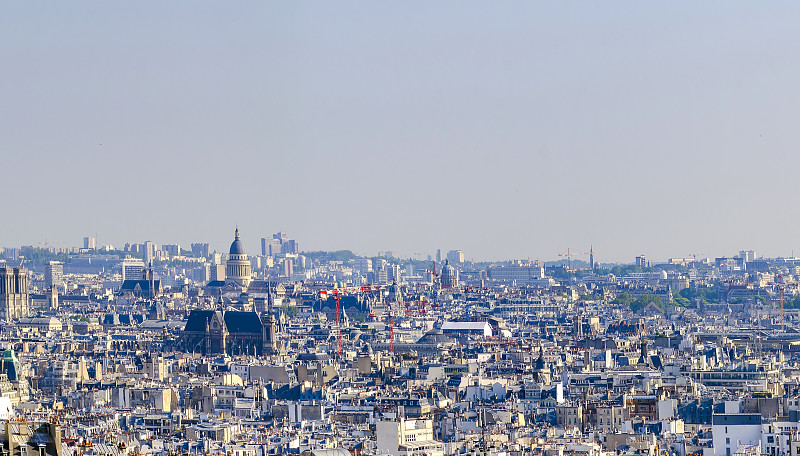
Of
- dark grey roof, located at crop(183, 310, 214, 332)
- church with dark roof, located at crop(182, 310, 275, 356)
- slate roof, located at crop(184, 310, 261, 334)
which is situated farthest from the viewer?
dark grey roof, located at crop(183, 310, 214, 332)

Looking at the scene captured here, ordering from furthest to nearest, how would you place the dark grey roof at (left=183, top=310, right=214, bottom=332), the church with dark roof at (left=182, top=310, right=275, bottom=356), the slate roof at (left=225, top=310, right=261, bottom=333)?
the dark grey roof at (left=183, top=310, right=214, bottom=332) < the slate roof at (left=225, top=310, right=261, bottom=333) < the church with dark roof at (left=182, top=310, right=275, bottom=356)

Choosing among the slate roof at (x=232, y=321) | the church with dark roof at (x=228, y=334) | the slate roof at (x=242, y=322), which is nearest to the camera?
the church with dark roof at (x=228, y=334)

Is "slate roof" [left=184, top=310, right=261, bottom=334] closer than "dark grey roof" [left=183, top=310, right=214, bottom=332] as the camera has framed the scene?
Yes

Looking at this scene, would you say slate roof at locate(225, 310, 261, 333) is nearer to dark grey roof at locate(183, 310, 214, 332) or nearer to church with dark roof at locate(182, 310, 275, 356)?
church with dark roof at locate(182, 310, 275, 356)

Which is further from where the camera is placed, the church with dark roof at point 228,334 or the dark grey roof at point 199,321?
the dark grey roof at point 199,321

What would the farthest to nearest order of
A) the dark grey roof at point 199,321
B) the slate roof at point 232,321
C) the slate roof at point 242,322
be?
the dark grey roof at point 199,321 → the slate roof at point 232,321 → the slate roof at point 242,322

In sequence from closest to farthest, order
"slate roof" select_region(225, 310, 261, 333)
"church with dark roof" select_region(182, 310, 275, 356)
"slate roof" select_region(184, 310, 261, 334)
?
1. "church with dark roof" select_region(182, 310, 275, 356)
2. "slate roof" select_region(225, 310, 261, 333)
3. "slate roof" select_region(184, 310, 261, 334)

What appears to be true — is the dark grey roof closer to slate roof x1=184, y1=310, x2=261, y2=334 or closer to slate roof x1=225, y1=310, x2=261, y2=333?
slate roof x1=184, y1=310, x2=261, y2=334

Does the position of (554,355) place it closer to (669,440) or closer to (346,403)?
(346,403)

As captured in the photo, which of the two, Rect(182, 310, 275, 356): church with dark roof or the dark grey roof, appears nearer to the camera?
Rect(182, 310, 275, 356): church with dark roof

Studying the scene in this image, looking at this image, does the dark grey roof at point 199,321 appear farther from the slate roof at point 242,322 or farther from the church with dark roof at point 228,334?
the slate roof at point 242,322

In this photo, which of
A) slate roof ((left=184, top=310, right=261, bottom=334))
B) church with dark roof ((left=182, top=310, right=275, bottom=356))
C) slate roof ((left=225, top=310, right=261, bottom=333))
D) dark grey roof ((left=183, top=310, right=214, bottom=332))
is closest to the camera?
church with dark roof ((left=182, top=310, right=275, bottom=356))
